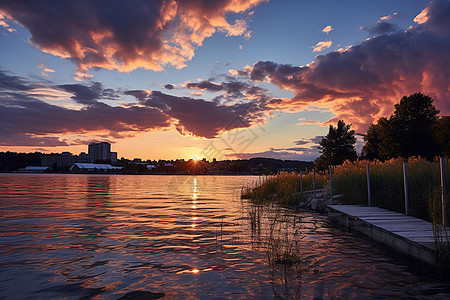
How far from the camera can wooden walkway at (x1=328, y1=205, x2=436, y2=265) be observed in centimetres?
638

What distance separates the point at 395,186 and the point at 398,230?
4.60 m

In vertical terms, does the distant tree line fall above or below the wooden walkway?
above

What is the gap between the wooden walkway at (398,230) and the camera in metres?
6.38

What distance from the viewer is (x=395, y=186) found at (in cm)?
1166

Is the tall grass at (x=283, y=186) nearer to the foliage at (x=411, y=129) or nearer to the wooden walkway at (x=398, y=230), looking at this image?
the wooden walkway at (x=398, y=230)

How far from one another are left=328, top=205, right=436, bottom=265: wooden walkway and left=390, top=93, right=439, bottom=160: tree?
30.6 meters

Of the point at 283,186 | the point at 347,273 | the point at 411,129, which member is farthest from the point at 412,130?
the point at 347,273

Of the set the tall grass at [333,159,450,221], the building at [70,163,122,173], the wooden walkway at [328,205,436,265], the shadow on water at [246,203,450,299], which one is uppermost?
the building at [70,163,122,173]

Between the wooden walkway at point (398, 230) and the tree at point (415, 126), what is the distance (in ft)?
100

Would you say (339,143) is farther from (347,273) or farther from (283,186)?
(347,273)

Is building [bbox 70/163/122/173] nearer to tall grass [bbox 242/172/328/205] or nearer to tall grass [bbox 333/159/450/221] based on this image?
tall grass [bbox 242/172/328/205]

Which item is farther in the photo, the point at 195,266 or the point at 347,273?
the point at 195,266

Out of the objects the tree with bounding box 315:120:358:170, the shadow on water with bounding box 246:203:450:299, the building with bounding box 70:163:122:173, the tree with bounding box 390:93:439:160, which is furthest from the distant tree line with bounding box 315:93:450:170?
the building with bounding box 70:163:122:173

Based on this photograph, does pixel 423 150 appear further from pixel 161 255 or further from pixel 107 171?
pixel 107 171
